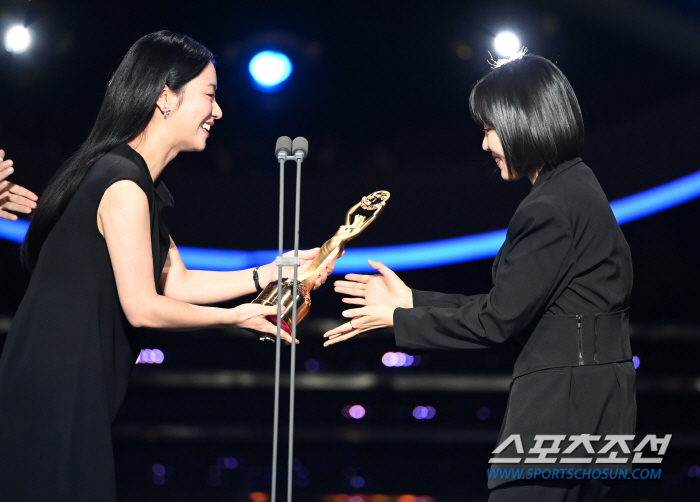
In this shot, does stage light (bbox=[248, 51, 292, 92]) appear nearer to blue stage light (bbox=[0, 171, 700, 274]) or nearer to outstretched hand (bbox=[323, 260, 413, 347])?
blue stage light (bbox=[0, 171, 700, 274])

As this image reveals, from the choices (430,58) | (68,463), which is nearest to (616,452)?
(68,463)

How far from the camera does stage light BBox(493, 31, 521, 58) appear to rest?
4184 mm

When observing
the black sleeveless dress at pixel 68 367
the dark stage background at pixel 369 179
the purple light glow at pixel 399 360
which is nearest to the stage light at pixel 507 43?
the dark stage background at pixel 369 179

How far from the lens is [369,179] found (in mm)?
4887

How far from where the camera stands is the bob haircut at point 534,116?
5.72ft

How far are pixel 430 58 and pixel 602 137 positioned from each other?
1.22m

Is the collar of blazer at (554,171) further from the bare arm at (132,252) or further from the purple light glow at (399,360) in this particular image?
the purple light glow at (399,360)

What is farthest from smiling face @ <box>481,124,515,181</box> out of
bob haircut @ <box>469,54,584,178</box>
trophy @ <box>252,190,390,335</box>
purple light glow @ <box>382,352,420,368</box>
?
purple light glow @ <box>382,352,420,368</box>

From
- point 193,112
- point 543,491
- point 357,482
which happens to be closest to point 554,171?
point 543,491

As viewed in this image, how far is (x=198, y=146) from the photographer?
2004 millimetres

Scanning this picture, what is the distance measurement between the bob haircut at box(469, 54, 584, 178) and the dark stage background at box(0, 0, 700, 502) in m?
2.41

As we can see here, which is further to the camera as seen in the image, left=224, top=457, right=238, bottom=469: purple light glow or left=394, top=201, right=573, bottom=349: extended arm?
left=224, top=457, right=238, bottom=469: purple light glow

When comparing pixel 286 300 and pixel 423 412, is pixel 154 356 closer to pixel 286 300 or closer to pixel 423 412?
pixel 423 412

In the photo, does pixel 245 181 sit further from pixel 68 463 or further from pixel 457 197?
pixel 68 463
